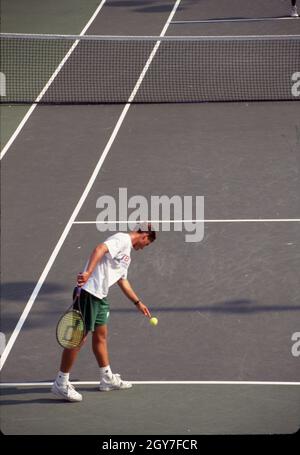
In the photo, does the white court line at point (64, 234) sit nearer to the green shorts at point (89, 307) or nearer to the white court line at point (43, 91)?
the green shorts at point (89, 307)

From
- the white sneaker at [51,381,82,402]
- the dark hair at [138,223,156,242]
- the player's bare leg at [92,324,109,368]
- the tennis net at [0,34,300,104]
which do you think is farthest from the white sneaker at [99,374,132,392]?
the tennis net at [0,34,300,104]

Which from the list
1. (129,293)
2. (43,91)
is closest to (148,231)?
(129,293)

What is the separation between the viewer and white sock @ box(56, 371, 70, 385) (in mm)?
9484

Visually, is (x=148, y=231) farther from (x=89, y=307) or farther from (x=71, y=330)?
(x=71, y=330)

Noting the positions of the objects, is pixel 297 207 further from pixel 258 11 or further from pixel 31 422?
pixel 258 11

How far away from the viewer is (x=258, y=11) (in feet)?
77.1

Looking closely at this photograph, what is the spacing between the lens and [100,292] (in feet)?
30.9

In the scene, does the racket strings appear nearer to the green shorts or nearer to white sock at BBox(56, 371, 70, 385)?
the green shorts

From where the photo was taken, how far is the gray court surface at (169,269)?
9367 mm

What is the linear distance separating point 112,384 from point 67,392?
1.46 feet

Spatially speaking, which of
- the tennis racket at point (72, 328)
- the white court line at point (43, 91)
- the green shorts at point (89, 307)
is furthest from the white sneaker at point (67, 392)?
the white court line at point (43, 91)

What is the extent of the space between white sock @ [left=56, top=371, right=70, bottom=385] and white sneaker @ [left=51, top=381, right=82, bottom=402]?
3cm
